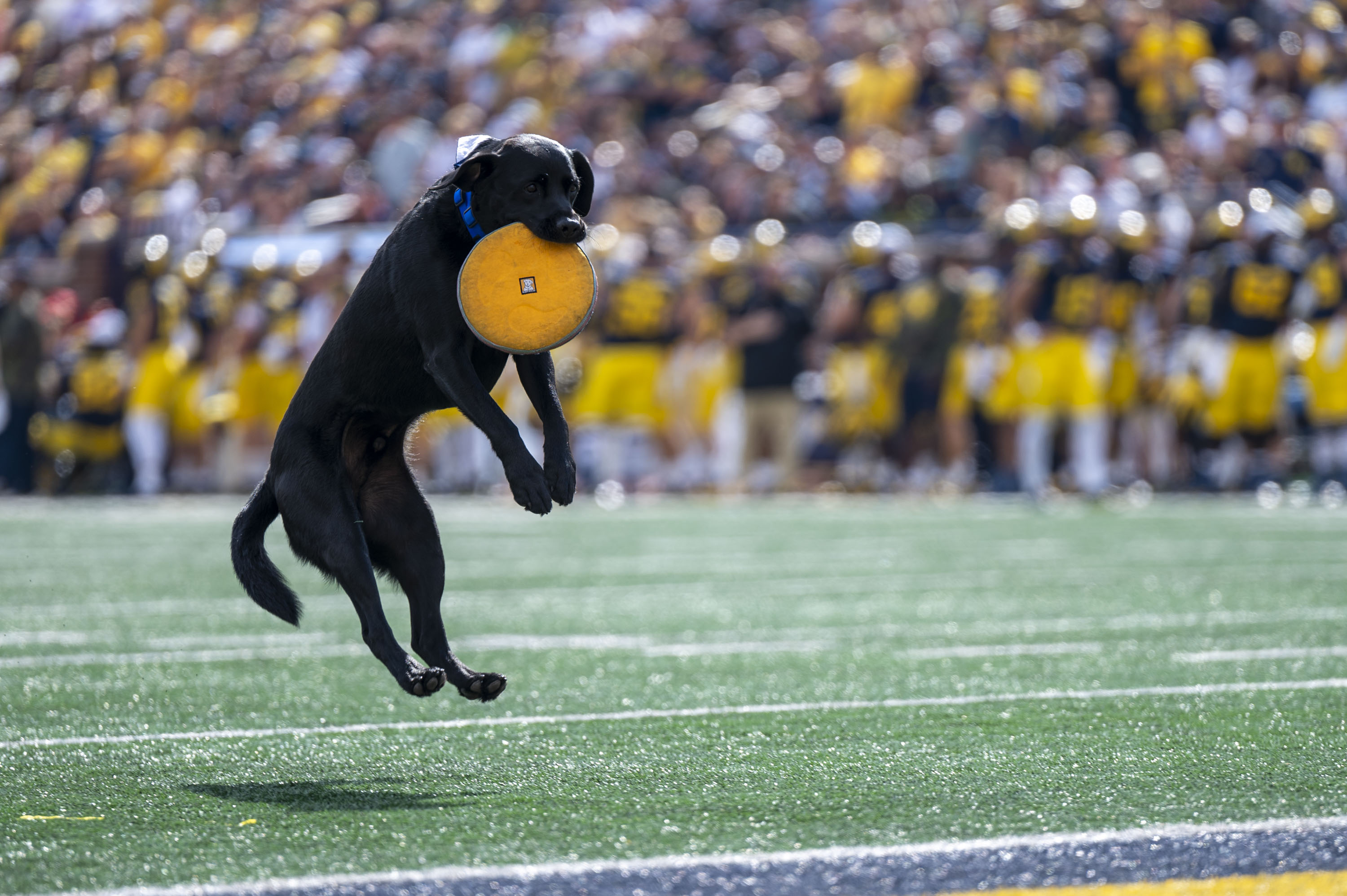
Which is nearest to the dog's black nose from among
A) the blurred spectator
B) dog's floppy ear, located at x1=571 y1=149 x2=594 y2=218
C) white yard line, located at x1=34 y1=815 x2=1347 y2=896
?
dog's floppy ear, located at x1=571 y1=149 x2=594 y2=218

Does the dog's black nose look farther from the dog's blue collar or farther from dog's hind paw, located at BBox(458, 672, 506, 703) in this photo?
dog's hind paw, located at BBox(458, 672, 506, 703)

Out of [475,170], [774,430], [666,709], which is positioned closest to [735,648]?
[666,709]

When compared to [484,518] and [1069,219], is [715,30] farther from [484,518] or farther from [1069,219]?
[484,518]

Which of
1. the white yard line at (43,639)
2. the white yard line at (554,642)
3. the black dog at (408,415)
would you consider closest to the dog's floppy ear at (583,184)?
the black dog at (408,415)

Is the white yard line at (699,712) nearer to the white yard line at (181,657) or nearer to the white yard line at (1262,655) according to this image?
the white yard line at (1262,655)

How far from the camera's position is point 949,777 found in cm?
321

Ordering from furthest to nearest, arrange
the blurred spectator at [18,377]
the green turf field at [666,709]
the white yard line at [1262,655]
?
the blurred spectator at [18,377] < the white yard line at [1262,655] < the green turf field at [666,709]

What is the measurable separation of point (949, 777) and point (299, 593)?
15.0 ft

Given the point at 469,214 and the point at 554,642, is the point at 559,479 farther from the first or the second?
the point at 554,642

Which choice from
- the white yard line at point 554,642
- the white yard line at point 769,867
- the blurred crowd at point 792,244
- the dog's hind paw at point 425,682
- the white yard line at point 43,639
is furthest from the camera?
the blurred crowd at point 792,244

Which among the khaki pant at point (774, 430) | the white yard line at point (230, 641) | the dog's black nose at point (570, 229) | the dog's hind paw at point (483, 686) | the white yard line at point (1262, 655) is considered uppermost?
the dog's black nose at point (570, 229)

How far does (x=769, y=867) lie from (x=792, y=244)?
14.0 metres

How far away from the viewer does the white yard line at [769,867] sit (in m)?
2.43

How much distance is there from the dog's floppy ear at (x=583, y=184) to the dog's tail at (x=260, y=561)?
87cm
